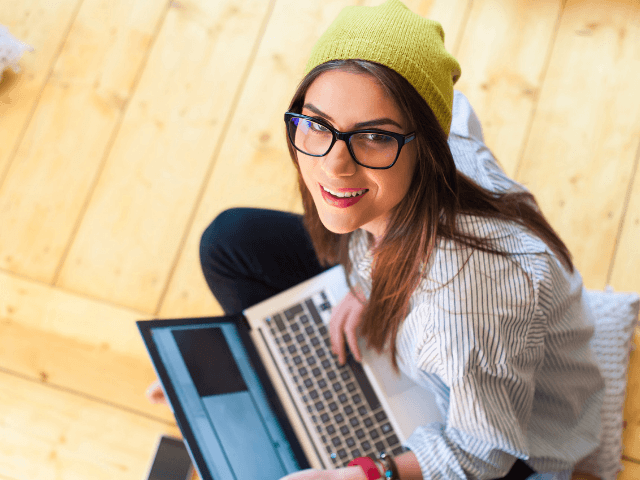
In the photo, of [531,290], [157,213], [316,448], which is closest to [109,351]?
[157,213]

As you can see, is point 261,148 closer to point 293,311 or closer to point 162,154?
point 162,154

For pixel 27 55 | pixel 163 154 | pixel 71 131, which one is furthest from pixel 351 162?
pixel 27 55

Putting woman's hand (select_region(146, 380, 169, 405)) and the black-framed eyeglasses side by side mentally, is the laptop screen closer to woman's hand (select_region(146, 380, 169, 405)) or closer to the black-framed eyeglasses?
woman's hand (select_region(146, 380, 169, 405))

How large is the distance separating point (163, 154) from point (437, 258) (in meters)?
1.04

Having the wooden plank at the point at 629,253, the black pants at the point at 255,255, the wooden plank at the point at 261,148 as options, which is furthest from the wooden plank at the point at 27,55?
the wooden plank at the point at 629,253

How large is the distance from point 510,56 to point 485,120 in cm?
22

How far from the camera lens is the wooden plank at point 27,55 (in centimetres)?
163

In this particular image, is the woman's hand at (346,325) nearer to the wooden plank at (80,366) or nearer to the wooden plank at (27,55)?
the wooden plank at (80,366)

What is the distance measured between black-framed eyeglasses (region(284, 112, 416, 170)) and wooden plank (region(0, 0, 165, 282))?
104cm

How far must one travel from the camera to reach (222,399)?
3.31 feet

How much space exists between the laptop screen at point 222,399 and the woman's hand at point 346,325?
16 centimetres

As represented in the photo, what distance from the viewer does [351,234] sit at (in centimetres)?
108

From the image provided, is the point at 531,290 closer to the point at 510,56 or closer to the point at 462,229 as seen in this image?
the point at 462,229

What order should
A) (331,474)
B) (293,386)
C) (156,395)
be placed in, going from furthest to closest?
(156,395), (293,386), (331,474)
